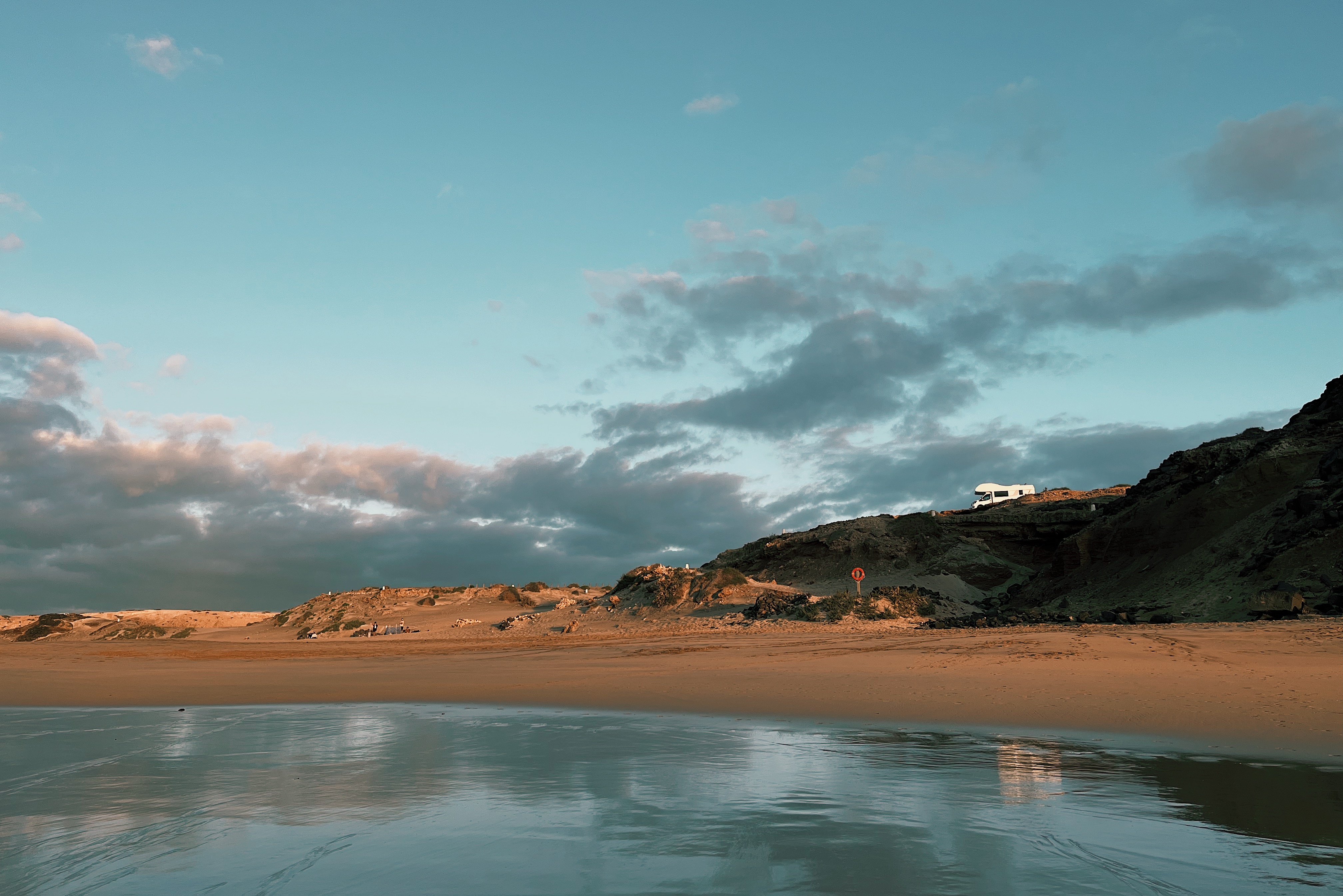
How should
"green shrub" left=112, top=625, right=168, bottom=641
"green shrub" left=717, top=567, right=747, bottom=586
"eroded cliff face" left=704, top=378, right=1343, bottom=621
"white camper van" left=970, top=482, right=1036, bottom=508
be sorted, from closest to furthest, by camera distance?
1. "eroded cliff face" left=704, top=378, right=1343, bottom=621
2. "green shrub" left=717, top=567, right=747, bottom=586
3. "green shrub" left=112, top=625, right=168, bottom=641
4. "white camper van" left=970, top=482, right=1036, bottom=508

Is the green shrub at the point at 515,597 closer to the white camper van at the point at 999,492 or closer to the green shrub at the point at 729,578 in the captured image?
the green shrub at the point at 729,578

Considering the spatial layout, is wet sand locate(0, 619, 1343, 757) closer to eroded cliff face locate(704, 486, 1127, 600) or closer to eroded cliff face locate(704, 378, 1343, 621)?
eroded cliff face locate(704, 378, 1343, 621)

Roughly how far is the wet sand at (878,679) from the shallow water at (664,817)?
220 cm

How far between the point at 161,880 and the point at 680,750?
17.2 feet

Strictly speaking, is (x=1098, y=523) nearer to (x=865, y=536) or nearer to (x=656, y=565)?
(x=865, y=536)

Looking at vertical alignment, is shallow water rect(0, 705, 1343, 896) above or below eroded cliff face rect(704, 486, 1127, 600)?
below

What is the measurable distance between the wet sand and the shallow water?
2.20 metres

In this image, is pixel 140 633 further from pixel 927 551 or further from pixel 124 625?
pixel 927 551

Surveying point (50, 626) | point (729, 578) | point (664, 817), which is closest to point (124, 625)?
point (50, 626)

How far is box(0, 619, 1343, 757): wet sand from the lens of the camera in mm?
10305

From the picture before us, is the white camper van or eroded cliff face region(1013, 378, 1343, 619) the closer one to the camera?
eroded cliff face region(1013, 378, 1343, 619)

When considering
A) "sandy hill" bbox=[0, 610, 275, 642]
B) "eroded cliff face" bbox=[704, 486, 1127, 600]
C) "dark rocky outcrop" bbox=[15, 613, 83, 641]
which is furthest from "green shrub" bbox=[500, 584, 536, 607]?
"dark rocky outcrop" bbox=[15, 613, 83, 641]

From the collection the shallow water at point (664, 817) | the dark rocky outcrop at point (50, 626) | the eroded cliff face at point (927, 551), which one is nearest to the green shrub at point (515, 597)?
the eroded cliff face at point (927, 551)

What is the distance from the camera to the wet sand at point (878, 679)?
10305 mm
